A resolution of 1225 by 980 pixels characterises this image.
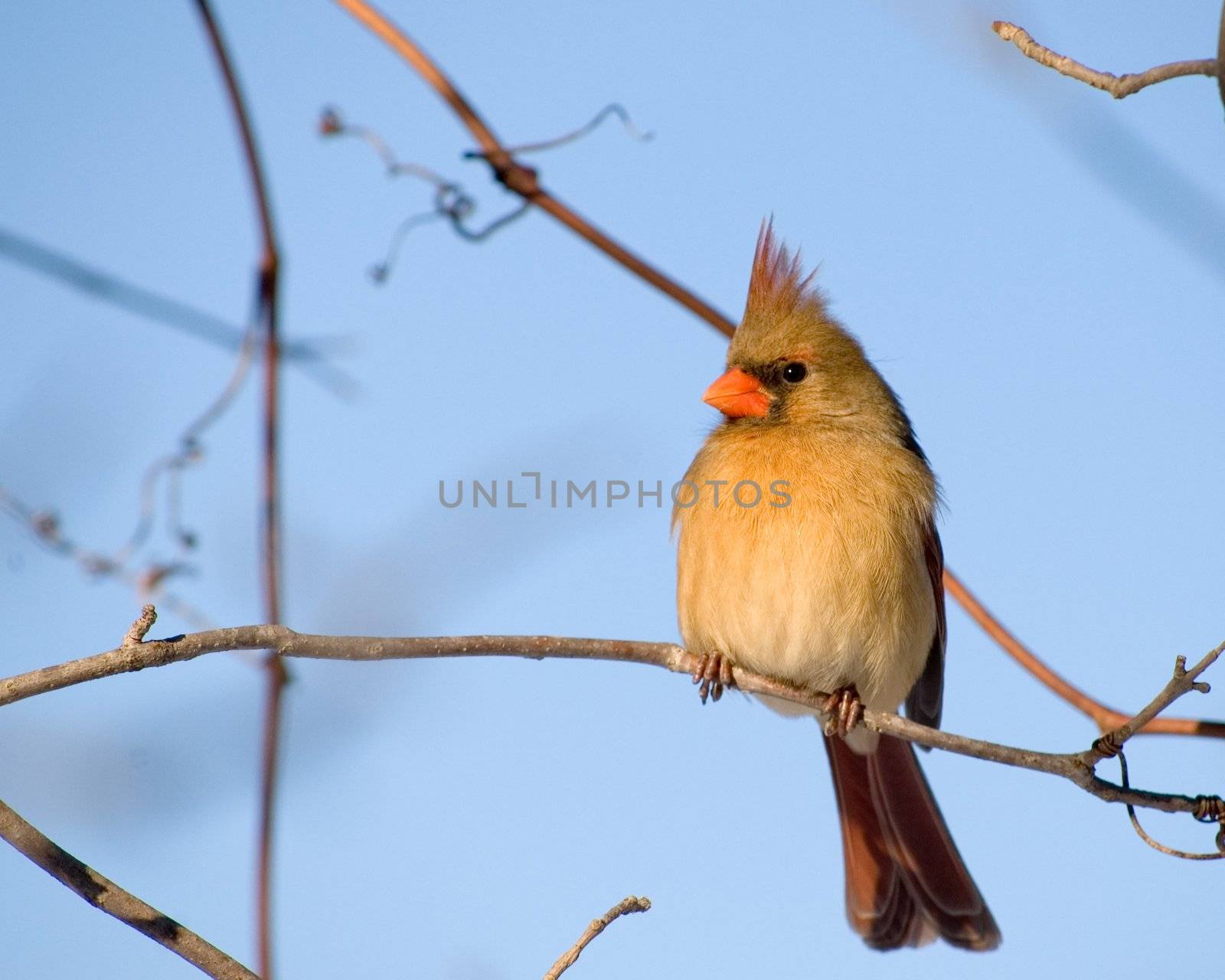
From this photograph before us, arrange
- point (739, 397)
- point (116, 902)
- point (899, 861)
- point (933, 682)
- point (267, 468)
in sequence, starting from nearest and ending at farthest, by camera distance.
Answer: point (116, 902) → point (267, 468) → point (739, 397) → point (933, 682) → point (899, 861)

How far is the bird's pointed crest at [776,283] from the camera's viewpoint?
312cm

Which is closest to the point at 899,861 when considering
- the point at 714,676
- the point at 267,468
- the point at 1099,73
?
the point at 714,676

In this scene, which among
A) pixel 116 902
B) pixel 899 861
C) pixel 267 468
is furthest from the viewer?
pixel 899 861


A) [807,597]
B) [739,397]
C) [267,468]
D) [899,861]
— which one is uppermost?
[739,397]

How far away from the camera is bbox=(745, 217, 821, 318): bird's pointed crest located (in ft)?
10.2

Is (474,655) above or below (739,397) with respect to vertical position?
below

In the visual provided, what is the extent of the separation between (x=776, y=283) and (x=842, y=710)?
110 cm

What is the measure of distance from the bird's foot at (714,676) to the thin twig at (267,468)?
907 mm

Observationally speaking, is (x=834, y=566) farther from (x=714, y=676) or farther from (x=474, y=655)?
(x=474, y=655)

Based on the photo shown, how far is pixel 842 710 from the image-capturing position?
2.71 meters

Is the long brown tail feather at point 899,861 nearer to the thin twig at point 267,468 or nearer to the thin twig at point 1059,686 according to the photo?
the thin twig at point 1059,686

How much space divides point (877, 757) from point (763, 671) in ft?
2.88

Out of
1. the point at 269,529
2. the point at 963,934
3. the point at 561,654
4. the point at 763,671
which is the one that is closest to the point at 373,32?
the point at 269,529

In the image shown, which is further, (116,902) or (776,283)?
(776,283)
